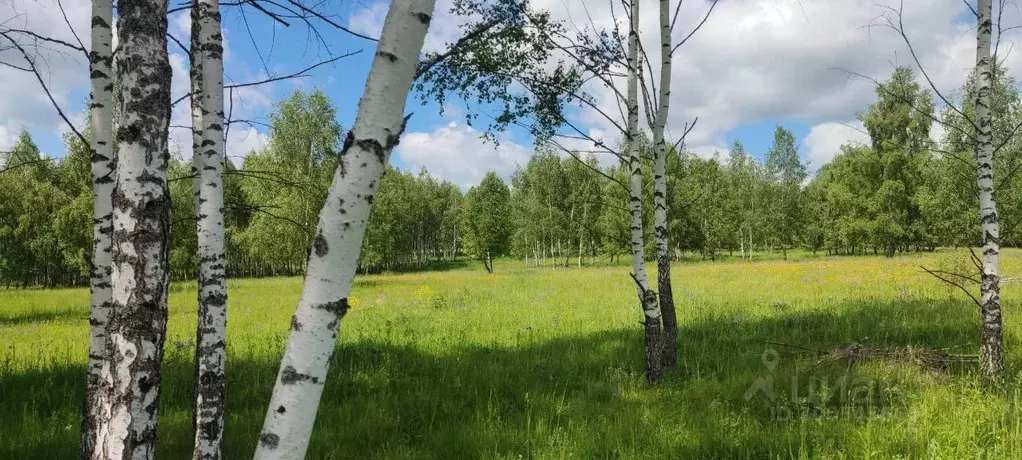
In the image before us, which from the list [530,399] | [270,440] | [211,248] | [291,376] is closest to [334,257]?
[291,376]

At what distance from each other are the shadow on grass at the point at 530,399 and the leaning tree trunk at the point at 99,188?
4.05ft

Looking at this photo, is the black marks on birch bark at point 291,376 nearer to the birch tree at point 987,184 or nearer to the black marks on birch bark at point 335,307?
the black marks on birch bark at point 335,307

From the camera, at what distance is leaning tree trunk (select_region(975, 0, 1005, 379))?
4.98 meters

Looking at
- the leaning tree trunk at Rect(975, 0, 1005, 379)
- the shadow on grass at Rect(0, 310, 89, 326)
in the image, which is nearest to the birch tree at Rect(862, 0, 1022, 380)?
the leaning tree trunk at Rect(975, 0, 1005, 379)

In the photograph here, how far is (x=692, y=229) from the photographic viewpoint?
153ft

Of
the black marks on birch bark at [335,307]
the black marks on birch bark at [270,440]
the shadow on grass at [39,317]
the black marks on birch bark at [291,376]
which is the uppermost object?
the black marks on birch bark at [335,307]

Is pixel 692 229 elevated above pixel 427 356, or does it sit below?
above

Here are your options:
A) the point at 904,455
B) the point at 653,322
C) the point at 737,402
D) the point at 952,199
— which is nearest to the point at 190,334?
the point at 653,322

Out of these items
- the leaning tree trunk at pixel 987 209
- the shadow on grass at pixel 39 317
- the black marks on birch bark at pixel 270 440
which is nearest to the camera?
the black marks on birch bark at pixel 270 440

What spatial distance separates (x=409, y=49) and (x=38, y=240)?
139 ft

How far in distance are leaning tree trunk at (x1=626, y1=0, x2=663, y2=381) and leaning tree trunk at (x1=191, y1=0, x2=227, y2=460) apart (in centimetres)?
431

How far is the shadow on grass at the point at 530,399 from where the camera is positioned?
409 cm

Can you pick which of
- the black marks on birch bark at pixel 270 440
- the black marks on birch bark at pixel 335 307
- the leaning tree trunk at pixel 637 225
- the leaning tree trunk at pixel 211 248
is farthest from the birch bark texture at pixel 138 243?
the leaning tree trunk at pixel 637 225

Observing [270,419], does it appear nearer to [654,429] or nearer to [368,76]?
[368,76]
